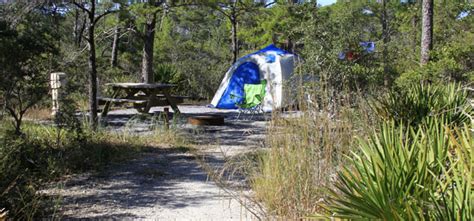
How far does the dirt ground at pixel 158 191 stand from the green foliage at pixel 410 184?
1.12m

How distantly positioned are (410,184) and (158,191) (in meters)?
3.17

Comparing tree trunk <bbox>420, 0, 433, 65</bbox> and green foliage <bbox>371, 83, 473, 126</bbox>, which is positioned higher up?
tree trunk <bbox>420, 0, 433, 65</bbox>

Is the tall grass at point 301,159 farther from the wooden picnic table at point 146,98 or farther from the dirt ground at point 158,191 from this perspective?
the wooden picnic table at point 146,98

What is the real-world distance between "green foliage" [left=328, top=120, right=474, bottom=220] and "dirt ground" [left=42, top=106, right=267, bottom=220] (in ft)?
3.66

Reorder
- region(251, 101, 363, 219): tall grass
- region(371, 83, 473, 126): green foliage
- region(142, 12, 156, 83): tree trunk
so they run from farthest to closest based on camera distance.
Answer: region(142, 12, 156, 83): tree trunk
region(371, 83, 473, 126): green foliage
region(251, 101, 363, 219): tall grass

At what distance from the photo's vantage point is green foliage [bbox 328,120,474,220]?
2.22 m

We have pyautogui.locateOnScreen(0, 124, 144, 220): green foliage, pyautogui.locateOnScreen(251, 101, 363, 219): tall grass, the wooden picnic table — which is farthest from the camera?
the wooden picnic table

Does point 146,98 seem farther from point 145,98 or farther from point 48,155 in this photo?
point 48,155

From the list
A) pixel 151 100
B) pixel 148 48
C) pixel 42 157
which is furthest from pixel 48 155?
pixel 148 48

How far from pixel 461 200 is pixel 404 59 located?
42.5ft

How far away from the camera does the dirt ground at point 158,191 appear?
4.41 metres

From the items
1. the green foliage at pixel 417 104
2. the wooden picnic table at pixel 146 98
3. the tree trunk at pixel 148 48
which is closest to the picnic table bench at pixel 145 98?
the wooden picnic table at pixel 146 98

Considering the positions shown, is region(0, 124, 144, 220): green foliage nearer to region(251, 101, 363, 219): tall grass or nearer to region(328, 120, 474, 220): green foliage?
region(251, 101, 363, 219): tall grass

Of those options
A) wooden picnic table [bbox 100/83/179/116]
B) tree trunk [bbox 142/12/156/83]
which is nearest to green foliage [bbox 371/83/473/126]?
wooden picnic table [bbox 100/83/179/116]
